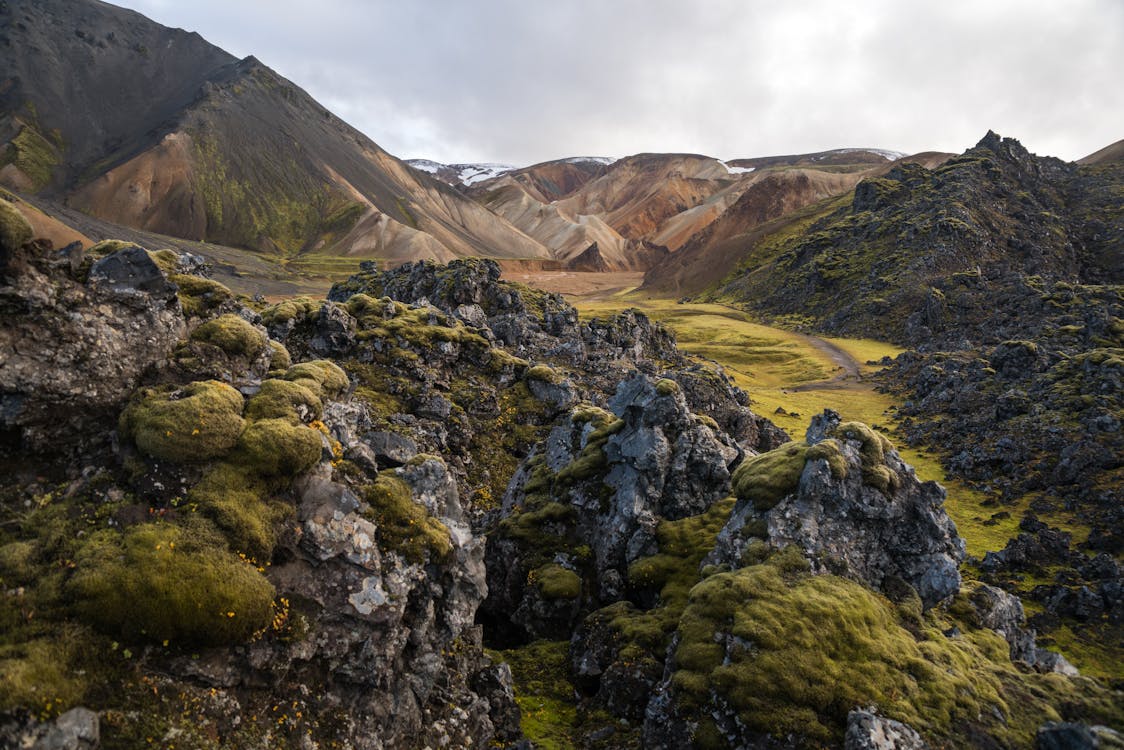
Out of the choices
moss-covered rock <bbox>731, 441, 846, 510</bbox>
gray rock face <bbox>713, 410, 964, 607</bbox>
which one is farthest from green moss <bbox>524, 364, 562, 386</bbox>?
gray rock face <bbox>713, 410, 964, 607</bbox>

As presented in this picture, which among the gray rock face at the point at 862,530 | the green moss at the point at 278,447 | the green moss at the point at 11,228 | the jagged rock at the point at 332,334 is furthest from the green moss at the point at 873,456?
the jagged rock at the point at 332,334

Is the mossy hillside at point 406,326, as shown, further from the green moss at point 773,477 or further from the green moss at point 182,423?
the green moss at point 773,477

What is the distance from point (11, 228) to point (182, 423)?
6.49 m

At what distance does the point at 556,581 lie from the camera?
25969 millimetres

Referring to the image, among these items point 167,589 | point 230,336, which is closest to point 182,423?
point 167,589

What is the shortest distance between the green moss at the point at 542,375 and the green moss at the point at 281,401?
26.6 m

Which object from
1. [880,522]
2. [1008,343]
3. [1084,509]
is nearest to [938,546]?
[880,522]

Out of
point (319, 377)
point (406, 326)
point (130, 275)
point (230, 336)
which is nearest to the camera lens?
point (130, 275)

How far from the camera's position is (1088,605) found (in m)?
31.6

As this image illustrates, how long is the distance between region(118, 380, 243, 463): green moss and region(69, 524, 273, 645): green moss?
2.36 meters

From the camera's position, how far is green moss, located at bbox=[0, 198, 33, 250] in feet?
48.4

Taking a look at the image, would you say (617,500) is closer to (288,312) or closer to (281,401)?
(281,401)

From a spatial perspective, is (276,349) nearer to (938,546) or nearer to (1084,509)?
(938,546)

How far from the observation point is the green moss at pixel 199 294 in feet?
69.6
